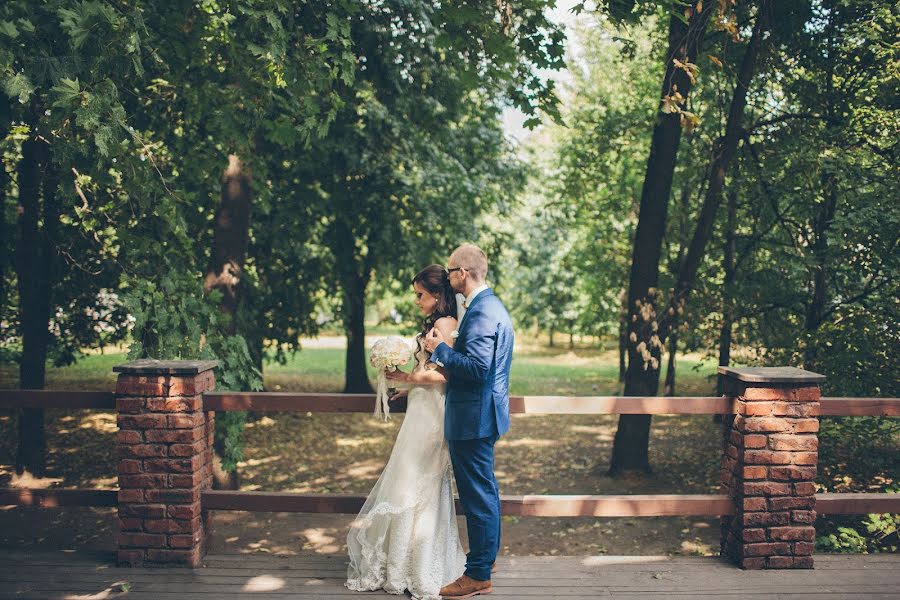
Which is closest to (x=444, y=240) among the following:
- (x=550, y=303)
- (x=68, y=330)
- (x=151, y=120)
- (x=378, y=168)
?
(x=378, y=168)

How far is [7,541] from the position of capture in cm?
762

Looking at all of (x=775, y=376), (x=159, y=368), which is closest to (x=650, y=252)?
(x=775, y=376)

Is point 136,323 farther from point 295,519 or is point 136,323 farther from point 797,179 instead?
point 797,179

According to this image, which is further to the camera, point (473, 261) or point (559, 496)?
point (559, 496)

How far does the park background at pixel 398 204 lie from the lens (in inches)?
248

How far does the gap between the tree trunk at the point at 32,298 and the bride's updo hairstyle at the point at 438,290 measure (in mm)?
7047

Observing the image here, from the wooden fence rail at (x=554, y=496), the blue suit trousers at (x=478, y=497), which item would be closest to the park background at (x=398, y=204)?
the wooden fence rail at (x=554, y=496)

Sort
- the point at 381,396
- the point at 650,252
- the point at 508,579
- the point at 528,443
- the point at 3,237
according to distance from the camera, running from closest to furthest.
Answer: the point at 381,396 → the point at 508,579 → the point at 650,252 → the point at 3,237 → the point at 528,443

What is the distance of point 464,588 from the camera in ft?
13.9

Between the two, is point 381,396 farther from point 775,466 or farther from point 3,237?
point 3,237

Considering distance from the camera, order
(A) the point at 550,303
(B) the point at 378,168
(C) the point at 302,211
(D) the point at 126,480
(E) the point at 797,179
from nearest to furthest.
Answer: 1. (D) the point at 126,480
2. (E) the point at 797,179
3. (B) the point at 378,168
4. (C) the point at 302,211
5. (A) the point at 550,303

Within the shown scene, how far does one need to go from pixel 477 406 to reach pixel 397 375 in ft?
1.72

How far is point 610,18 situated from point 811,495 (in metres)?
4.04

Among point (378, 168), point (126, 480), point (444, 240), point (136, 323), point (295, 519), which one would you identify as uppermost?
point (378, 168)
